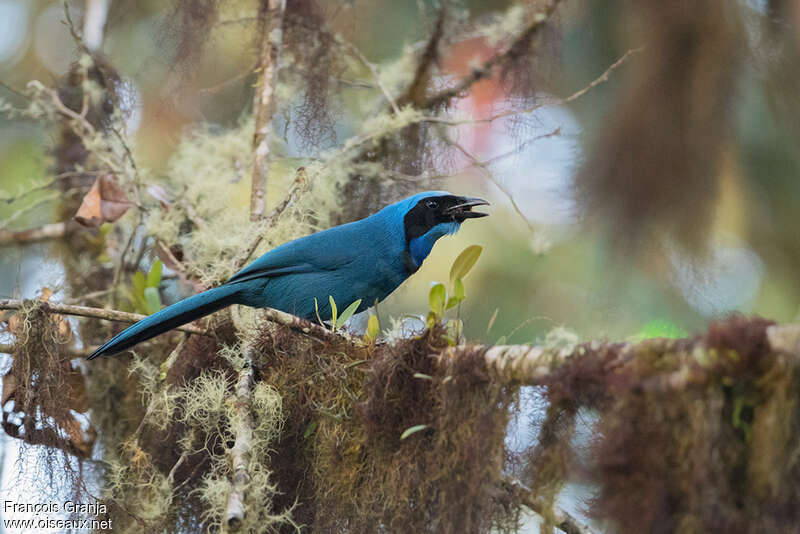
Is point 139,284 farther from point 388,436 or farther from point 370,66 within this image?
point 388,436

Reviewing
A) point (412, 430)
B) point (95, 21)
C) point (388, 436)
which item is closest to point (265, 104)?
point (95, 21)

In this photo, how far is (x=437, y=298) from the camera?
2.27 metres

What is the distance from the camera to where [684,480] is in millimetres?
1436

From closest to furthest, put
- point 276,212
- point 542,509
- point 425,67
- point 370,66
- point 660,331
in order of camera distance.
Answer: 1. point 542,509
2. point 660,331
3. point 276,212
4. point 370,66
5. point 425,67

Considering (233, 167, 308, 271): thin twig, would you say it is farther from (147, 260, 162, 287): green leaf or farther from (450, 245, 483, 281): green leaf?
(450, 245, 483, 281): green leaf

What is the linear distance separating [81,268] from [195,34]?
4.63 feet

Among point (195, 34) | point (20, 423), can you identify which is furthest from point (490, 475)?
point (195, 34)

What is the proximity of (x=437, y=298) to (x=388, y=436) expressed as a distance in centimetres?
41

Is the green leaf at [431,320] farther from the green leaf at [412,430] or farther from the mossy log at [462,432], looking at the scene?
the green leaf at [412,430]

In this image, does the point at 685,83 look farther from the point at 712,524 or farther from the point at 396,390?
the point at 712,524

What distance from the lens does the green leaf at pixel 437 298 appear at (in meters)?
2.25

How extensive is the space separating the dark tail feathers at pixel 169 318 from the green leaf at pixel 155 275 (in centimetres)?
54

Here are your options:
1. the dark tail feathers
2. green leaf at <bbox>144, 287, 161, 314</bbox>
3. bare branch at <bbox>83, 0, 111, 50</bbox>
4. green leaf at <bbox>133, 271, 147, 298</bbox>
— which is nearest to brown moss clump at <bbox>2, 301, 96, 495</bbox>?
the dark tail feathers

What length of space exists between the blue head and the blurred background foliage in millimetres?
247
